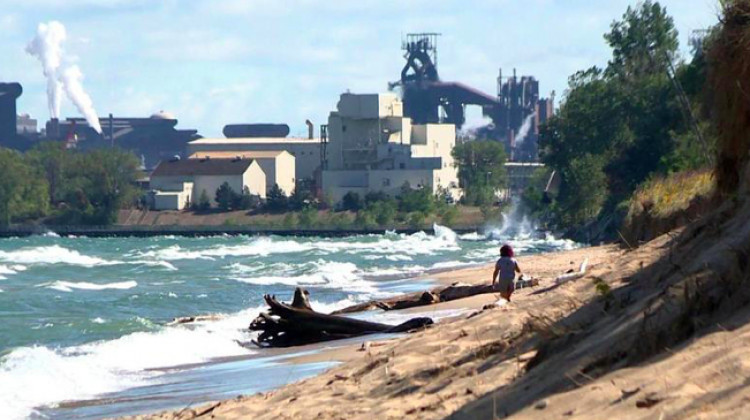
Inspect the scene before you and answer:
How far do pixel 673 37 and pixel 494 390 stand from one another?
2806 inches

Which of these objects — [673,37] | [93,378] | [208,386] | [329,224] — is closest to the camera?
[208,386]

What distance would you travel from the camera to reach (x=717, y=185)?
12906 mm

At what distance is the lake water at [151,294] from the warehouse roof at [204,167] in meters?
26.0

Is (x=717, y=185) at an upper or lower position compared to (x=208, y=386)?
upper

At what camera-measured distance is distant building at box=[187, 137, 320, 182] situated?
13362 cm

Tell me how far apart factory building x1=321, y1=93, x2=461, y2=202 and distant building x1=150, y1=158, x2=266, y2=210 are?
5.51 meters

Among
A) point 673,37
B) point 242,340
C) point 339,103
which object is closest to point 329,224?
point 339,103

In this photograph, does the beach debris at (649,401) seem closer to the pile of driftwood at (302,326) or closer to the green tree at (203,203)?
the pile of driftwood at (302,326)

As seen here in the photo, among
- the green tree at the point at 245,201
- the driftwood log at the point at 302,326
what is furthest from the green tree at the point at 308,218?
the driftwood log at the point at 302,326

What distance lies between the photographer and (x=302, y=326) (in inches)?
771

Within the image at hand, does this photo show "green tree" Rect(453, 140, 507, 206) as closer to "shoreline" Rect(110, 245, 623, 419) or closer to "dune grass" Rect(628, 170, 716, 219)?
"dune grass" Rect(628, 170, 716, 219)

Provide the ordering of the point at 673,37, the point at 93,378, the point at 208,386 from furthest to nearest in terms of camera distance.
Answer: the point at 673,37 → the point at 93,378 → the point at 208,386

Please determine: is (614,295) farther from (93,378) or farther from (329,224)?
(329,224)

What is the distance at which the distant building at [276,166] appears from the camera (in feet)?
413
